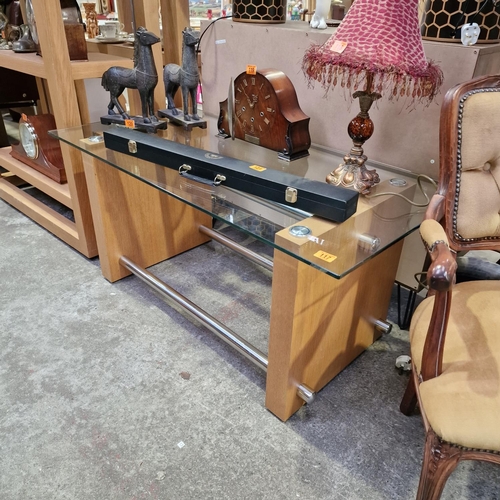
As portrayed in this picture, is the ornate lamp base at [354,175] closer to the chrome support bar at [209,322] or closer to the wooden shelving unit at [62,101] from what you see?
the chrome support bar at [209,322]

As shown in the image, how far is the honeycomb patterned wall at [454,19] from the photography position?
118 centimetres

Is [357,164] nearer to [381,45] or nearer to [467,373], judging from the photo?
[381,45]

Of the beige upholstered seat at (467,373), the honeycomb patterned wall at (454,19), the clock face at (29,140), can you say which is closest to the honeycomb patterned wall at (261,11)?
the honeycomb patterned wall at (454,19)

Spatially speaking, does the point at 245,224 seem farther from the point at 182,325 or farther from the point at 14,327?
the point at 14,327

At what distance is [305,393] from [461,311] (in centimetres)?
A: 48

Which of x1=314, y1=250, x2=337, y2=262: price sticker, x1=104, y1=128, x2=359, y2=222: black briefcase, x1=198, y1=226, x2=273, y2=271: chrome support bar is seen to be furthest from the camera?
x1=198, y1=226, x2=273, y2=271: chrome support bar

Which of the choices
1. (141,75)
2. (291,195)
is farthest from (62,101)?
(291,195)

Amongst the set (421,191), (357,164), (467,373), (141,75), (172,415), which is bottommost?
(172,415)

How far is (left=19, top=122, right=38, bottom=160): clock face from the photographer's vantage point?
6.84 ft

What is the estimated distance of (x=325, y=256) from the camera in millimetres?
917

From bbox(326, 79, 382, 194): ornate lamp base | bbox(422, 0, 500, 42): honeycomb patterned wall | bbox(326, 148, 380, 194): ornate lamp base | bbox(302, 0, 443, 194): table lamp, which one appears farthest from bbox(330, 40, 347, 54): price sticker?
bbox(422, 0, 500, 42): honeycomb patterned wall

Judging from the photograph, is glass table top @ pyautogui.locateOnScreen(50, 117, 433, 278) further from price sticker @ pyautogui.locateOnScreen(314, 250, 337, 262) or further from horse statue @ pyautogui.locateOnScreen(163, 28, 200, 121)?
horse statue @ pyautogui.locateOnScreen(163, 28, 200, 121)

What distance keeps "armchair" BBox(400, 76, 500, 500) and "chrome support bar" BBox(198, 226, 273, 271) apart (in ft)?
2.85

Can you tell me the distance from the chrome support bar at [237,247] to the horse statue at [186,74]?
595mm
